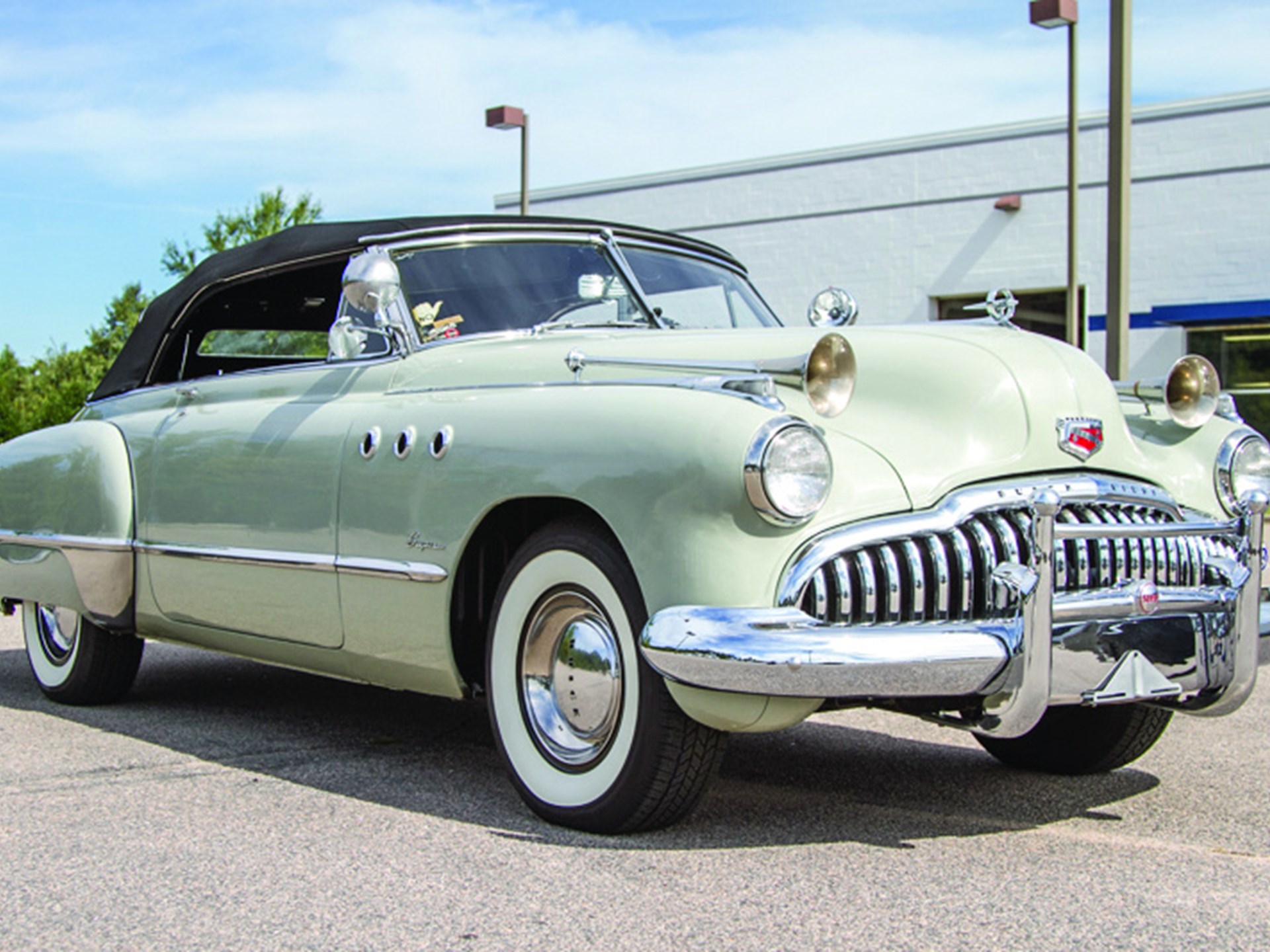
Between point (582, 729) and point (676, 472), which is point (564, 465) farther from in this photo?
point (582, 729)

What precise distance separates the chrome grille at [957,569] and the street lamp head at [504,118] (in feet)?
43.3

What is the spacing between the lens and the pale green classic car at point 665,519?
3359 mm

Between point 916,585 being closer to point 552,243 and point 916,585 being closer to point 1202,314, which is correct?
point 552,243

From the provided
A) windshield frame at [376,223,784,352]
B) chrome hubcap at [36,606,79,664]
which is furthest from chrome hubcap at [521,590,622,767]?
chrome hubcap at [36,606,79,664]

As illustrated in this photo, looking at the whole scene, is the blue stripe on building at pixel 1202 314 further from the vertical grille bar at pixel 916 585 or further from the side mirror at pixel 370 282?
the vertical grille bar at pixel 916 585

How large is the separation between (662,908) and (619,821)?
0.52 metres

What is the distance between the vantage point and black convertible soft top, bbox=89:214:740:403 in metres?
5.04

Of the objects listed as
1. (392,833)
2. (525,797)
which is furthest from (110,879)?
(525,797)

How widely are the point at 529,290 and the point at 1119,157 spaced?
19.6 feet

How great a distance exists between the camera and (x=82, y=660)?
5773 mm

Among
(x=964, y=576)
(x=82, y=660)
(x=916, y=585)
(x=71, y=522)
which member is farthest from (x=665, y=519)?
(x=82, y=660)

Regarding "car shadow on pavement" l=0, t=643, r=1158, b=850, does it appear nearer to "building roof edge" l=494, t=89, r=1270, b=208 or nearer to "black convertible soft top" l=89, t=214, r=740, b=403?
"black convertible soft top" l=89, t=214, r=740, b=403

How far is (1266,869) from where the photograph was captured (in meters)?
3.45

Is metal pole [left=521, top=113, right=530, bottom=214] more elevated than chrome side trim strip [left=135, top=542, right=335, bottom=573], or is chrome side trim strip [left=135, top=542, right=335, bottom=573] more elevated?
Answer: metal pole [left=521, top=113, right=530, bottom=214]
